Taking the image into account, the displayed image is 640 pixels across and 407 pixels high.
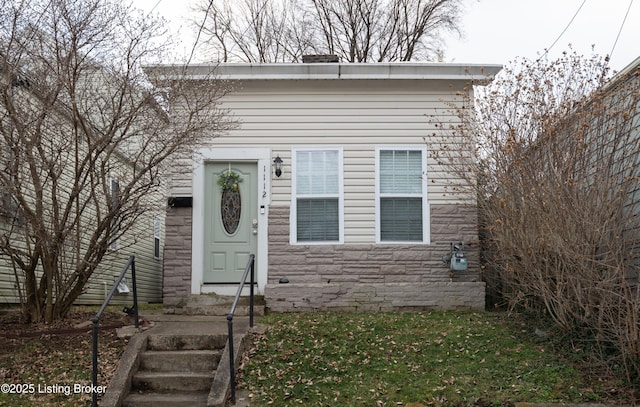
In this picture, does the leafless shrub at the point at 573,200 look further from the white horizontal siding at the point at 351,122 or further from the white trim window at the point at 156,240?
the white trim window at the point at 156,240

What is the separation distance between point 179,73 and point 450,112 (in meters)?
4.15

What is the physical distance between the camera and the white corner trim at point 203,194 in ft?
32.2

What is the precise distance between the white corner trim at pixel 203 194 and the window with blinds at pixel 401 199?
5.74ft

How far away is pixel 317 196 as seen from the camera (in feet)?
32.9

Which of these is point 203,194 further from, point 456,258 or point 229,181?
point 456,258

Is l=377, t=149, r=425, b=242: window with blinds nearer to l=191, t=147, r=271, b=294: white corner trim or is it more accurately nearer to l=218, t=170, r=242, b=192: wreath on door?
l=191, t=147, r=271, b=294: white corner trim

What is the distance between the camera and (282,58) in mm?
23125

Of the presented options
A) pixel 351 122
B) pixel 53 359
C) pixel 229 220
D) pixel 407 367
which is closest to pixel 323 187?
pixel 351 122

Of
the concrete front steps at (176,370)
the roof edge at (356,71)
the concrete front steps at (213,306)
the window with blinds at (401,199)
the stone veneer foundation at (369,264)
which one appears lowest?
the concrete front steps at (176,370)

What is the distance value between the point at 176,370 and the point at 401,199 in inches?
179

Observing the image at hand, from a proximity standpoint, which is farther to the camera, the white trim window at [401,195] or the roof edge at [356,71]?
the white trim window at [401,195]

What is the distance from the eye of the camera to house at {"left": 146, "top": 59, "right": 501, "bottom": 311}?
987 cm

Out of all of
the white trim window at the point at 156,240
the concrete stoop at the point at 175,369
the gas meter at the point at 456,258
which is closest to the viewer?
the concrete stoop at the point at 175,369

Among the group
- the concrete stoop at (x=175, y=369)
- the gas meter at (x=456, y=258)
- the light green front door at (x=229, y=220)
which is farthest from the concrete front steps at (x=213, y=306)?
the gas meter at (x=456, y=258)
